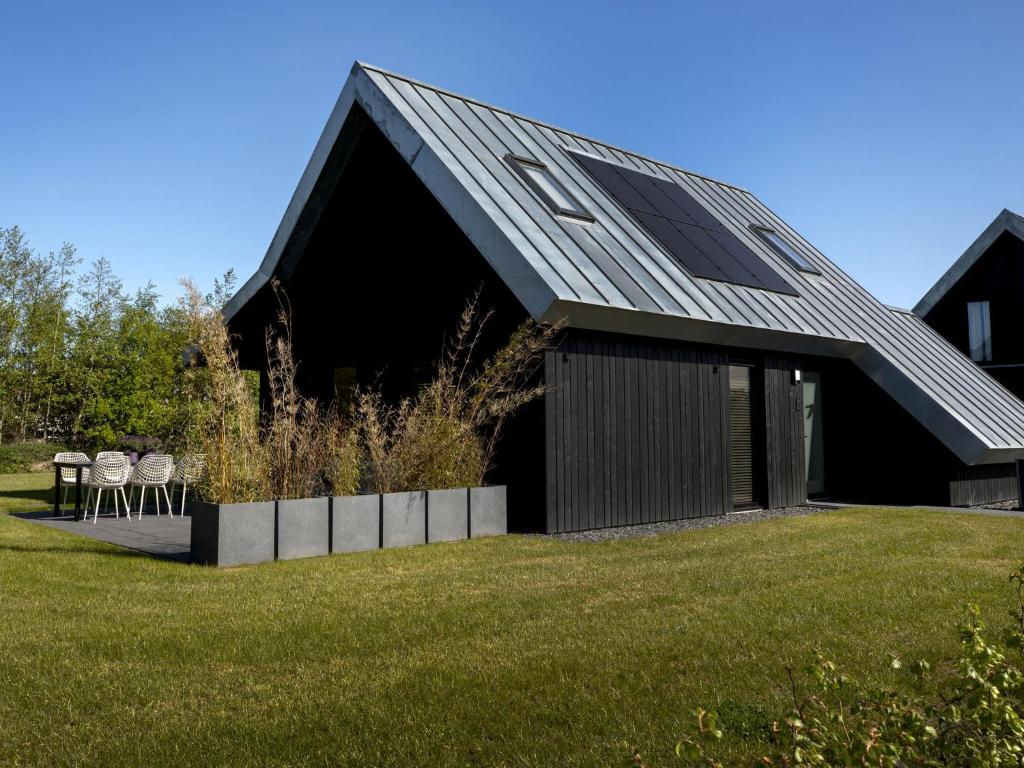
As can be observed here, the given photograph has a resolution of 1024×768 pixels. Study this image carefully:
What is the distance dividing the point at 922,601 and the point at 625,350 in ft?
16.6

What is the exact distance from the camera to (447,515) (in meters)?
7.99

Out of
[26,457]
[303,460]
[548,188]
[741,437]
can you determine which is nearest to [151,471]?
[303,460]

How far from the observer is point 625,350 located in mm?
9531

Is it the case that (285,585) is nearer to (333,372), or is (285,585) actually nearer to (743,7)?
(333,372)

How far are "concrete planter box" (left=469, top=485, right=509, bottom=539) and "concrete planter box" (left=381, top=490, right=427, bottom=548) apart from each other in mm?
608

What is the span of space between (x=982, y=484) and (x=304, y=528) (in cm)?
1037

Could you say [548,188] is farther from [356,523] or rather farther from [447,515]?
[356,523]

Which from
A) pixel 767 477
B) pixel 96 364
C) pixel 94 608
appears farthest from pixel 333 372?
pixel 96 364

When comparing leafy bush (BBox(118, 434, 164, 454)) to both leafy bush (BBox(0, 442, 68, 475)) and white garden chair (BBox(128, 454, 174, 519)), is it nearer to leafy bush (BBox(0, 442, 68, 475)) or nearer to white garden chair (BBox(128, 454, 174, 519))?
leafy bush (BBox(0, 442, 68, 475))

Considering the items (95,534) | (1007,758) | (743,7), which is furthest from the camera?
(743,7)

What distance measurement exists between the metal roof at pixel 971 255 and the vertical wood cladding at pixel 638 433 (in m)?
13.8

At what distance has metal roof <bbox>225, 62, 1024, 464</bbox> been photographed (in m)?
8.78

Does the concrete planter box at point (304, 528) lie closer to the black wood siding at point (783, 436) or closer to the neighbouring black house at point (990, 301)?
the black wood siding at point (783, 436)

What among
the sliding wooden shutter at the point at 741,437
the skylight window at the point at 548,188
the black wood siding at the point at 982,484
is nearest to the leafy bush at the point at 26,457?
the skylight window at the point at 548,188
